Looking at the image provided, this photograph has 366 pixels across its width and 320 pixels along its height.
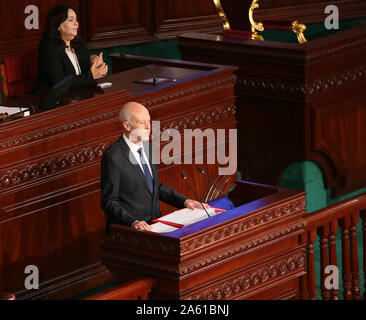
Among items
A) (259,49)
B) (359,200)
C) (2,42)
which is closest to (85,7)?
(2,42)

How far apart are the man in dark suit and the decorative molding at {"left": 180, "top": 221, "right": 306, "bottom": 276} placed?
0.34 m

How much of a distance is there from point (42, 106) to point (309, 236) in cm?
168

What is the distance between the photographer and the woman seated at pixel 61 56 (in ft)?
20.0

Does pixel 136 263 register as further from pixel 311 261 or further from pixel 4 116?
pixel 4 116

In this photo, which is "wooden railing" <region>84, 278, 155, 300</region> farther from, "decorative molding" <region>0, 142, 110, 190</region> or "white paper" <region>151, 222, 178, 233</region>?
"decorative molding" <region>0, 142, 110, 190</region>

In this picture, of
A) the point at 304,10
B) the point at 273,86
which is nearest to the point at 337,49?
the point at 273,86

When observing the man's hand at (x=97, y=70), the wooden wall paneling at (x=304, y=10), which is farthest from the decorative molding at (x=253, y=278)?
the wooden wall paneling at (x=304, y=10)

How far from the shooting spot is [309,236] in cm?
463

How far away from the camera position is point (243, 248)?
4199 millimetres

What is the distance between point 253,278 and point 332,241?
0.65m

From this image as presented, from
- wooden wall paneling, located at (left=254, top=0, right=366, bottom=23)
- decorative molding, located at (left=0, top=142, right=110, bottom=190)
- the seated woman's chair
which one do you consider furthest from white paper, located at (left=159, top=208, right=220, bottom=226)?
wooden wall paneling, located at (left=254, top=0, right=366, bottom=23)

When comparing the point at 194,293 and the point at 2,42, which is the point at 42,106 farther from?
the point at 2,42

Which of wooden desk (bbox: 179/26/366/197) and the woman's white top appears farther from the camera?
wooden desk (bbox: 179/26/366/197)

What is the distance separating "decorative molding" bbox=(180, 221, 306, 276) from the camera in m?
3.98
